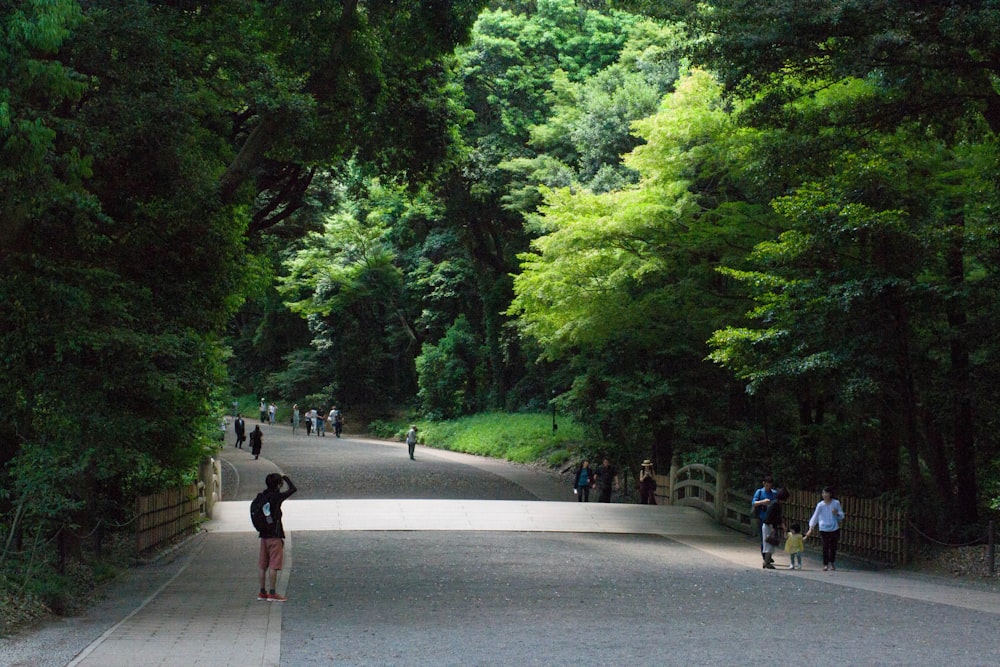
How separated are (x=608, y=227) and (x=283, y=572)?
12.5 m

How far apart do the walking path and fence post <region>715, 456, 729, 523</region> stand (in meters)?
0.36

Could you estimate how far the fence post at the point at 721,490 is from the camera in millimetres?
23172

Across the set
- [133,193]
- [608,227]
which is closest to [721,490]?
[608,227]

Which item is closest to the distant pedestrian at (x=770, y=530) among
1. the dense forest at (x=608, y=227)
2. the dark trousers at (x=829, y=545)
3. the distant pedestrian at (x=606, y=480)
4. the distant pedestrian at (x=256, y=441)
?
the dark trousers at (x=829, y=545)

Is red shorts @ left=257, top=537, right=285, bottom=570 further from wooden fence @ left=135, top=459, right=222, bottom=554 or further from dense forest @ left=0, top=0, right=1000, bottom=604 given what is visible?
wooden fence @ left=135, top=459, right=222, bottom=554

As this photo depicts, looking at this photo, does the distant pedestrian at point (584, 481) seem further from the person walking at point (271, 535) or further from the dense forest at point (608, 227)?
the person walking at point (271, 535)

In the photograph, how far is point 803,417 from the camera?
25.1 meters

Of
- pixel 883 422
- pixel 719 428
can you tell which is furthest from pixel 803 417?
pixel 883 422

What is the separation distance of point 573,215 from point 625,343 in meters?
4.18

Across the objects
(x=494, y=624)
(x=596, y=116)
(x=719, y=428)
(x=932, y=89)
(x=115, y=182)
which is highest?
(x=596, y=116)

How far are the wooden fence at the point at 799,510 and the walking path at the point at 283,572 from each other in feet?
1.74

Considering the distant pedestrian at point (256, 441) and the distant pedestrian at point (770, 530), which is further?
the distant pedestrian at point (256, 441)

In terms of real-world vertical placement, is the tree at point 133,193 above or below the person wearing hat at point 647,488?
above

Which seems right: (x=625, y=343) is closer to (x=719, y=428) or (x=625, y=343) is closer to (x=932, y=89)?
(x=719, y=428)
